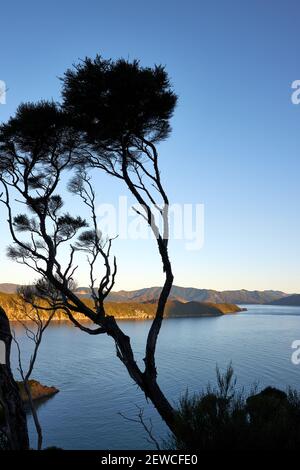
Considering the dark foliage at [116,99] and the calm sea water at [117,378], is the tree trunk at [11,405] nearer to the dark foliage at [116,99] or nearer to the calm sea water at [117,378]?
the dark foliage at [116,99]

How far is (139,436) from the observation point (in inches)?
1255

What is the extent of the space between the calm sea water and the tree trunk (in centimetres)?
2376

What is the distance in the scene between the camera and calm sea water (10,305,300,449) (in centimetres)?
3294

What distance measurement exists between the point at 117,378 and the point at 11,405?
161ft

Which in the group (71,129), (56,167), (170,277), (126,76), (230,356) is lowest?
(230,356)

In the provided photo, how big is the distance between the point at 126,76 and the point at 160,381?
155 ft

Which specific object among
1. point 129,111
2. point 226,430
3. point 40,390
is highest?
point 129,111

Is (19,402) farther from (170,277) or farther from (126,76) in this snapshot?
(126,76)

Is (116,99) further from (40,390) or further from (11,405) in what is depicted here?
(40,390)

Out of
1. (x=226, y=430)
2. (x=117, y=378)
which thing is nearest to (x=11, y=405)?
(x=226, y=430)

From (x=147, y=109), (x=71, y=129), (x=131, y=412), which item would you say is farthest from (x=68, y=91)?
(x=131, y=412)

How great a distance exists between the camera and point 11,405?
7.79 meters

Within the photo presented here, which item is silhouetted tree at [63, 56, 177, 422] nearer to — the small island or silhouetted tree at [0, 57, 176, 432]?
silhouetted tree at [0, 57, 176, 432]

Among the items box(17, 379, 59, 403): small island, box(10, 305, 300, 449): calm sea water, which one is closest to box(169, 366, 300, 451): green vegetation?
box(10, 305, 300, 449): calm sea water
